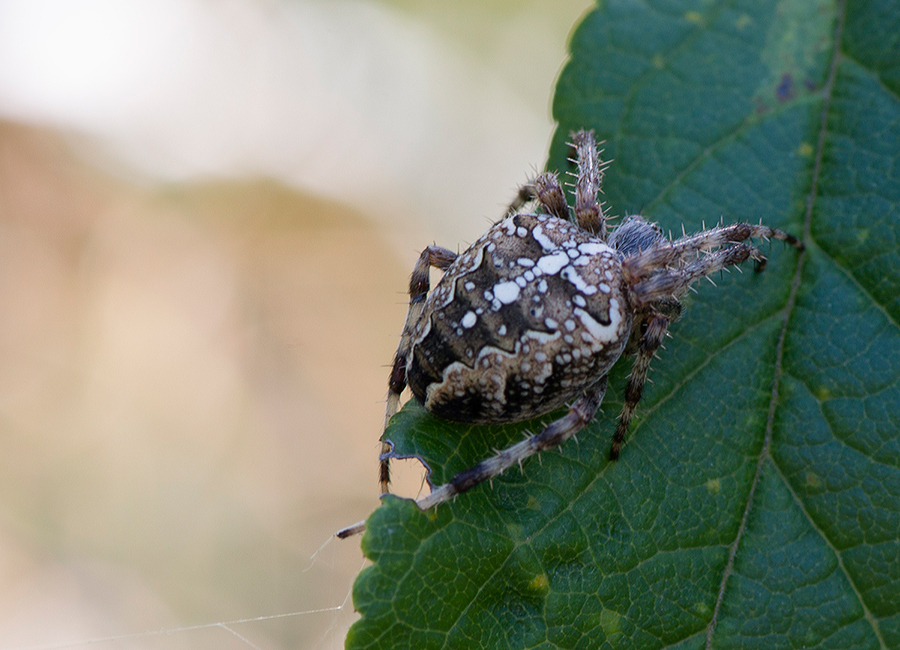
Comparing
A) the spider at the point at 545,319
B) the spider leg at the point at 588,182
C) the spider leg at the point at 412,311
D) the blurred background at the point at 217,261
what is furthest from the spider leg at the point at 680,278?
the blurred background at the point at 217,261

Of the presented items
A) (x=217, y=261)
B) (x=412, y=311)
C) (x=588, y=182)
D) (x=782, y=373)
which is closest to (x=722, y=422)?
(x=782, y=373)

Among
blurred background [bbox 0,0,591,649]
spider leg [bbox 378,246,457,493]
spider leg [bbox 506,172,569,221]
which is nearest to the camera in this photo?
spider leg [bbox 378,246,457,493]

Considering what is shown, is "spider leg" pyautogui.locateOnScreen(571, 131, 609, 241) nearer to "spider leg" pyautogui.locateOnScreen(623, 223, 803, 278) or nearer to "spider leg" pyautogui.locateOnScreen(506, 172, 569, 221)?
"spider leg" pyautogui.locateOnScreen(506, 172, 569, 221)

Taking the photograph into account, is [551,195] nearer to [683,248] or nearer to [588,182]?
[588,182]

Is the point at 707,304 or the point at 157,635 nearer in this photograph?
the point at 707,304

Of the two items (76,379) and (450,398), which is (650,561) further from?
(76,379)

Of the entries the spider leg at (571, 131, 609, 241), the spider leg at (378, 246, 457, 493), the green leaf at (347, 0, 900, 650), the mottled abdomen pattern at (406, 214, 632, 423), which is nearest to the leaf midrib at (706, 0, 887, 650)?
the green leaf at (347, 0, 900, 650)

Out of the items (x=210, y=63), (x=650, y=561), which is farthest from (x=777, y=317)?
(x=210, y=63)
